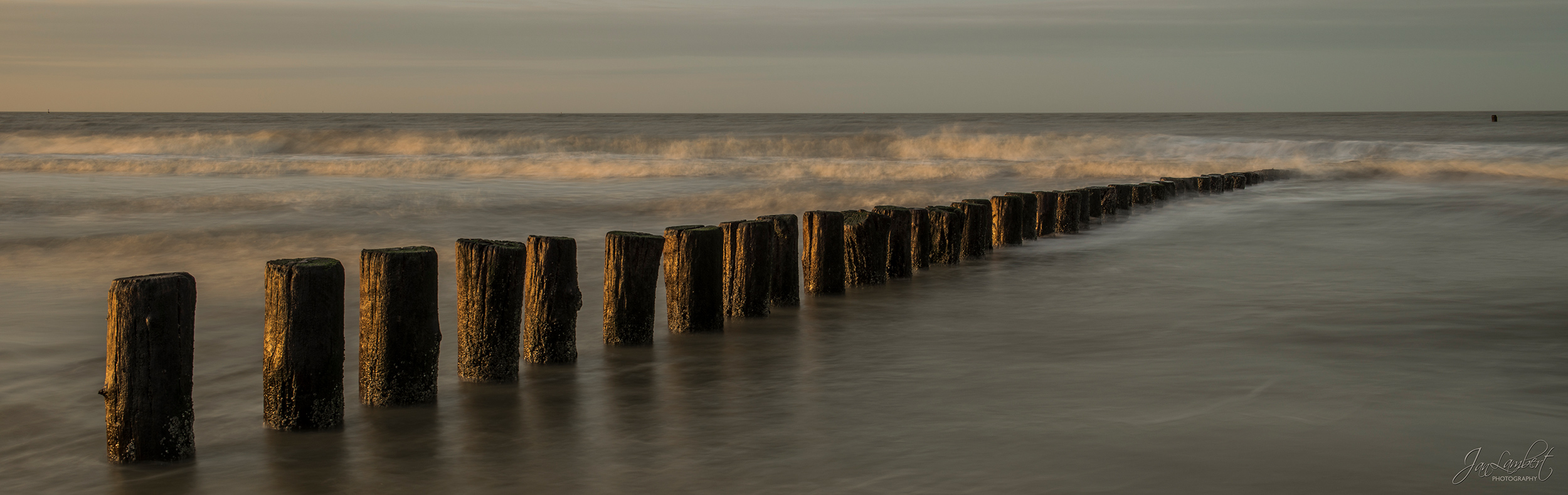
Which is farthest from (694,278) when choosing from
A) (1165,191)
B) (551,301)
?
(1165,191)

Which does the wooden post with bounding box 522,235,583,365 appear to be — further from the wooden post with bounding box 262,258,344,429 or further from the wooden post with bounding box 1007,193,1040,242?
the wooden post with bounding box 1007,193,1040,242

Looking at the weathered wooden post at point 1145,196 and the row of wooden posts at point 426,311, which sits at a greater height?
the weathered wooden post at point 1145,196

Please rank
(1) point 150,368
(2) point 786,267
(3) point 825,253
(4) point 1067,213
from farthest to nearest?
1. (4) point 1067,213
2. (3) point 825,253
3. (2) point 786,267
4. (1) point 150,368

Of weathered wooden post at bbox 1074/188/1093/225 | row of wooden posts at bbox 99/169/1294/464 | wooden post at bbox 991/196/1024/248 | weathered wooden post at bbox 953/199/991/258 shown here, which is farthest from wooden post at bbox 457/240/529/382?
weathered wooden post at bbox 1074/188/1093/225

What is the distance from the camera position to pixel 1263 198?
15.8 m

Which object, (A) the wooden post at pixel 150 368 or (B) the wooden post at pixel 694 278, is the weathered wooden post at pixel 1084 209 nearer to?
(B) the wooden post at pixel 694 278

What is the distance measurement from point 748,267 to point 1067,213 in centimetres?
582

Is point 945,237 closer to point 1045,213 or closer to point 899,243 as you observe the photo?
point 899,243

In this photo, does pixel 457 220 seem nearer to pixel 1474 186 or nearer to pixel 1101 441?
pixel 1101 441

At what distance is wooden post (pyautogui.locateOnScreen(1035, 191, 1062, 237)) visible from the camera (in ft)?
34.7

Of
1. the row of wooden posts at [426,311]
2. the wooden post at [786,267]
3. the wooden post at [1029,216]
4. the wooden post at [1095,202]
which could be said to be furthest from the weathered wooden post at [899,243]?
the wooden post at [1095,202]

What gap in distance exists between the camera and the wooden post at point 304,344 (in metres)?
→ 3.55

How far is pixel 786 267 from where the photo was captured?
6.32m

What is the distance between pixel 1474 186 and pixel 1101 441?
18183 mm
